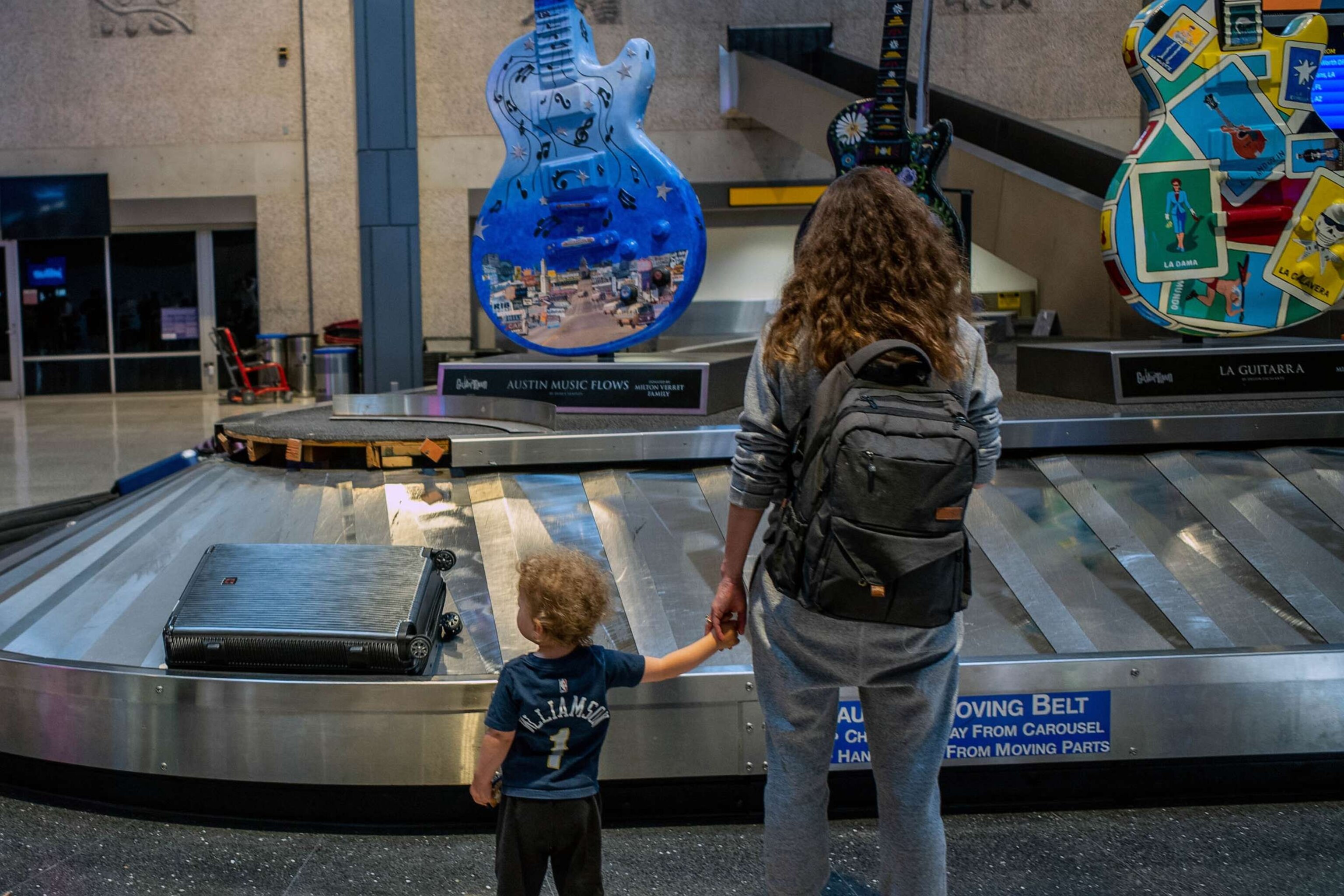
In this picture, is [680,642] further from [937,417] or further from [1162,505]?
[1162,505]

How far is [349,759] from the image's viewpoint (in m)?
2.74

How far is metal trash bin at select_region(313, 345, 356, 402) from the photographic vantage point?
12.6 metres

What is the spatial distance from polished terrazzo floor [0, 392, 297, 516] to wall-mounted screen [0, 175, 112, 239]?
2046mm

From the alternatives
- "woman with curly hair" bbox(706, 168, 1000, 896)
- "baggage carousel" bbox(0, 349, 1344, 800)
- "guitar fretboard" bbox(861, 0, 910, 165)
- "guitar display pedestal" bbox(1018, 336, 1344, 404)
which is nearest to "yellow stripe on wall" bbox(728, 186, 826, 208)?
"guitar fretboard" bbox(861, 0, 910, 165)

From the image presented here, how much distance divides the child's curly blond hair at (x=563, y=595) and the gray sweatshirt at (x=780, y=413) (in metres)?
0.29

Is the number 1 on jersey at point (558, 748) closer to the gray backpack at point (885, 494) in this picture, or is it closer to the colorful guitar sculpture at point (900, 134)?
the gray backpack at point (885, 494)

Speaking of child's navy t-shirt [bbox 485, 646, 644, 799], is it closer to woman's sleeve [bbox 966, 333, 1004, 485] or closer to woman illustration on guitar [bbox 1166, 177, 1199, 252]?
woman's sleeve [bbox 966, 333, 1004, 485]

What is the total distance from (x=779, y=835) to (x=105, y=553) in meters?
2.62

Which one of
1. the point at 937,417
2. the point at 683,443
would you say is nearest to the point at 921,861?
the point at 937,417

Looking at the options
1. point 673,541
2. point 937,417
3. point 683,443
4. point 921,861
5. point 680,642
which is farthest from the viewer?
point 683,443

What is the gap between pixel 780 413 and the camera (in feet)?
6.21

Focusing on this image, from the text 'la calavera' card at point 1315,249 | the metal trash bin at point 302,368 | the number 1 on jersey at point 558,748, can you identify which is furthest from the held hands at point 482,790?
the metal trash bin at point 302,368

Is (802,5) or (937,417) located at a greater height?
(802,5)

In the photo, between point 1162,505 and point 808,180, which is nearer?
point 1162,505
